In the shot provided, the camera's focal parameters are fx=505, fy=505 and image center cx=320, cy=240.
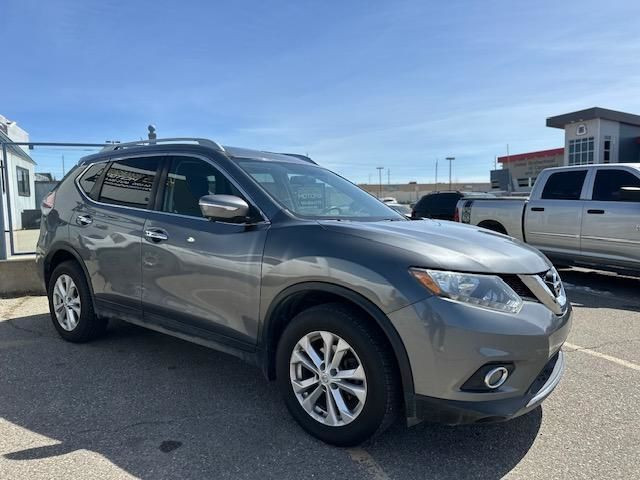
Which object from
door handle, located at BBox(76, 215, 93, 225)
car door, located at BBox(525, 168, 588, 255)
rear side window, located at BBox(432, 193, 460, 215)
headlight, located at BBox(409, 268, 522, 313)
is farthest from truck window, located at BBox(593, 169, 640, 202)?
rear side window, located at BBox(432, 193, 460, 215)

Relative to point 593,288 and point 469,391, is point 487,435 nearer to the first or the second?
point 469,391

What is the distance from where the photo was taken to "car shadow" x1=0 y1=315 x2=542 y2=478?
9.20 feet

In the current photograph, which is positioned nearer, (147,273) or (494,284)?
(494,284)

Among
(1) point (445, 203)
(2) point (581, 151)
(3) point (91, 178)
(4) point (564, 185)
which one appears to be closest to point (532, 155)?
(2) point (581, 151)

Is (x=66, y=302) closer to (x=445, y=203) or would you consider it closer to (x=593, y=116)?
(x=445, y=203)

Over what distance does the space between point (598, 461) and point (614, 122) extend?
33285 millimetres

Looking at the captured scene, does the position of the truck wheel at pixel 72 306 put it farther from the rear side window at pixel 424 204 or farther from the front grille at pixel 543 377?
the rear side window at pixel 424 204

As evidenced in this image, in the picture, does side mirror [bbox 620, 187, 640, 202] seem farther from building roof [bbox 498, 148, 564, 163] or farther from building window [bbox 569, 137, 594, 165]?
building roof [bbox 498, 148, 564, 163]

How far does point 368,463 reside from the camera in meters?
2.82

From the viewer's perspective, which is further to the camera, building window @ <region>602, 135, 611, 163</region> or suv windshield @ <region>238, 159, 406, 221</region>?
building window @ <region>602, 135, 611, 163</region>

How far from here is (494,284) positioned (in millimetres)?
2695

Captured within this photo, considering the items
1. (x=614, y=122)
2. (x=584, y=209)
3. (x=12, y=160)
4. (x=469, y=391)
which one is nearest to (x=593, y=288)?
(x=584, y=209)

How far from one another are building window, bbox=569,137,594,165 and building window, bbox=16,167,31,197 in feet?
99.0

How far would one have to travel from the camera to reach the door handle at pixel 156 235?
385 centimetres
